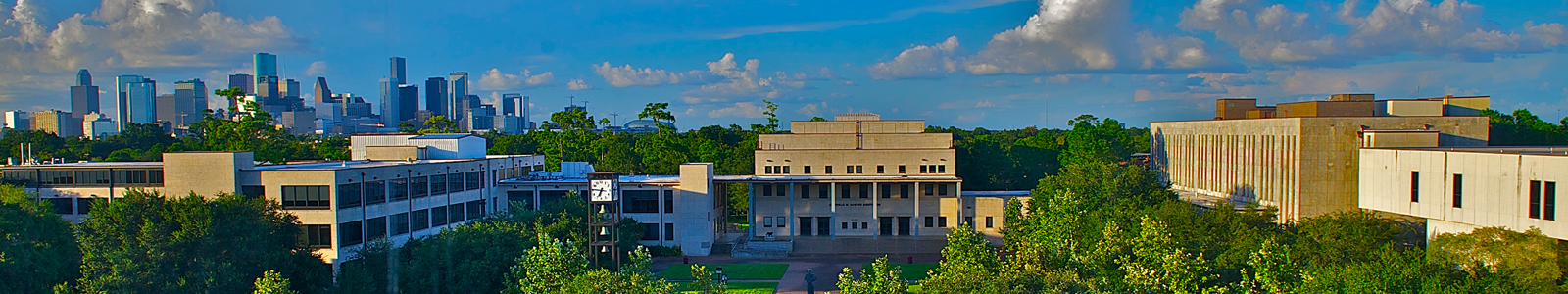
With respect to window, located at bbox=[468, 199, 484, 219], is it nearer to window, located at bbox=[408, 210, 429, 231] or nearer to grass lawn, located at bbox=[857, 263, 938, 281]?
window, located at bbox=[408, 210, 429, 231]

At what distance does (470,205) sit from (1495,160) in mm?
58564

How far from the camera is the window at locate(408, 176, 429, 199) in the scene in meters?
56.4

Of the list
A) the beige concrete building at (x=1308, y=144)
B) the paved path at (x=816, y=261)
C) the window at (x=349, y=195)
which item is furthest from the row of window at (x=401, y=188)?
the beige concrete building at (x=1308, y=144)

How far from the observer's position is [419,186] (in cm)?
5741

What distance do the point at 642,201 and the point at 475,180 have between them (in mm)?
11913

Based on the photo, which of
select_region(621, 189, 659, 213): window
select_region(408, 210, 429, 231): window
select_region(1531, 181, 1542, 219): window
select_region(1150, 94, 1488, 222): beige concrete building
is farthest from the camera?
select_region(621, 189, 659, 213): window

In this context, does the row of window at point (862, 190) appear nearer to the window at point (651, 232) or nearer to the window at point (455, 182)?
the window at point (651, 232)

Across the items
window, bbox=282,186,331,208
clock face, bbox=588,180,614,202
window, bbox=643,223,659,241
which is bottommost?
window, bbox=643,223,659,241

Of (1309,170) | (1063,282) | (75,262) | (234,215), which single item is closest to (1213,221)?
(1309,170)

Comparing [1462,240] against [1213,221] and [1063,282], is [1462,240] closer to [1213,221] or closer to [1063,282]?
[1213,221]

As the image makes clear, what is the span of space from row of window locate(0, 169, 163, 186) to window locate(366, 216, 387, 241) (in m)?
12.5

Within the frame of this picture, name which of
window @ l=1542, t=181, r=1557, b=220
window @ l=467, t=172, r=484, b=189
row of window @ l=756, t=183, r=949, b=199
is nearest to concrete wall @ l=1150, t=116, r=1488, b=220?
window @ l=1542, t=181, r=1557, b=220

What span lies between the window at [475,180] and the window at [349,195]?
12.3m

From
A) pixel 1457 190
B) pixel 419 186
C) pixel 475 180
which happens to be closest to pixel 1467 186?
pixel 1457 190
